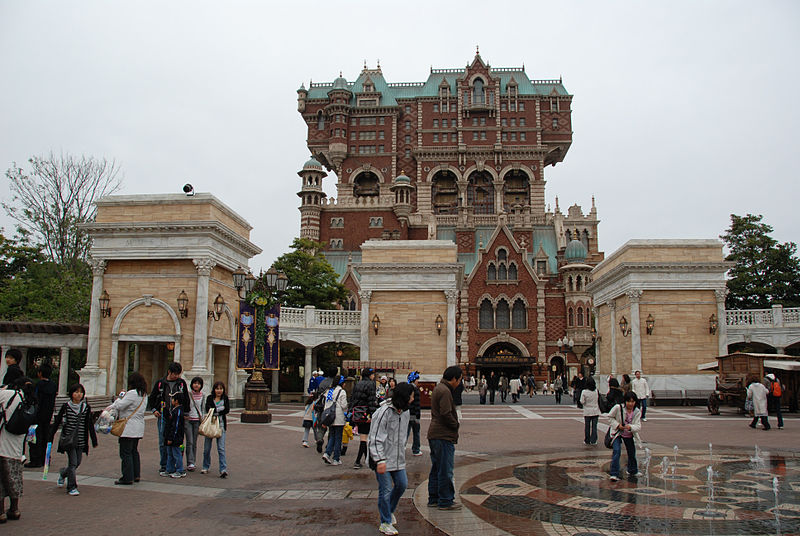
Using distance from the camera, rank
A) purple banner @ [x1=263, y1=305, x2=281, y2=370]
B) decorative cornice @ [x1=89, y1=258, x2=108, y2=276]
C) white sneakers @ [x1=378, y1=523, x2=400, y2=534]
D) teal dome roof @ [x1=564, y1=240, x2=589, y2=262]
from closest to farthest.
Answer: white sneakers @ [x1=378, y1=523, x2=400, y2=534]
purple banner @ [x1=263, y1=305, x2=281, y2=370]
decorative cornice @ [x1=89, y1=258, x2=108, y2=276]
teal dome roof @ [x1=564, y1=240, x2=589, y2=262]

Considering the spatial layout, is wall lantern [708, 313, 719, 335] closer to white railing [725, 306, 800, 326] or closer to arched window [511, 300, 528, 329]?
white railing [725, 306, 800, 326]

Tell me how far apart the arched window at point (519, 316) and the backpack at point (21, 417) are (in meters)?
50.1

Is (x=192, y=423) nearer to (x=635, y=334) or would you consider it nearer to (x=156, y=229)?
(x=156, y=229)

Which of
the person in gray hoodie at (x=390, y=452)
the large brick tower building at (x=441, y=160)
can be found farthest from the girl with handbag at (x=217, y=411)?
the large brick tower building at (x=441, y=160)

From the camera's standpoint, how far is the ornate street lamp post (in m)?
19.9

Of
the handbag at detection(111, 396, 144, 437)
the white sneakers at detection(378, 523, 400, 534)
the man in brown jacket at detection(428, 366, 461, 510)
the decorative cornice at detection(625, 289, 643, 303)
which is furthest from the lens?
the decorative cornice at detection(625, 289, 643, 303)

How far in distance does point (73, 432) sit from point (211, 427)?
7.40 feet

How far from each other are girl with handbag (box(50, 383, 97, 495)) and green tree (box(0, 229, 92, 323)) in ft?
81.8

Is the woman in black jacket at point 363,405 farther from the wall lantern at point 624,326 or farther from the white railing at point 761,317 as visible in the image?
the white railing at point 761,317

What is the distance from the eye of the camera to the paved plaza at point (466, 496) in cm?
717

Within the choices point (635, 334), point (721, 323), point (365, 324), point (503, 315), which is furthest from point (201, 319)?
point (503, 315)

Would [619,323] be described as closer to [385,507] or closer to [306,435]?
[306,435]

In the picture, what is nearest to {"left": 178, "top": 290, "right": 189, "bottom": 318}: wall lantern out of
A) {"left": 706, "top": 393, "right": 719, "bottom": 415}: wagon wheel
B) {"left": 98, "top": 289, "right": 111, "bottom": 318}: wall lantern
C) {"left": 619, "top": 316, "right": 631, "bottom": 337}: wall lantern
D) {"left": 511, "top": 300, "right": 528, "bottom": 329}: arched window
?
{"left": 98, "top": 289, "right": 111, "bottom": 318}: wall lantern

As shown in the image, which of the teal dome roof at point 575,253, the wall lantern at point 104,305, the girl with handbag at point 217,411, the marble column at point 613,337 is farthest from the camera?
the teal dome roof at point 575,253
